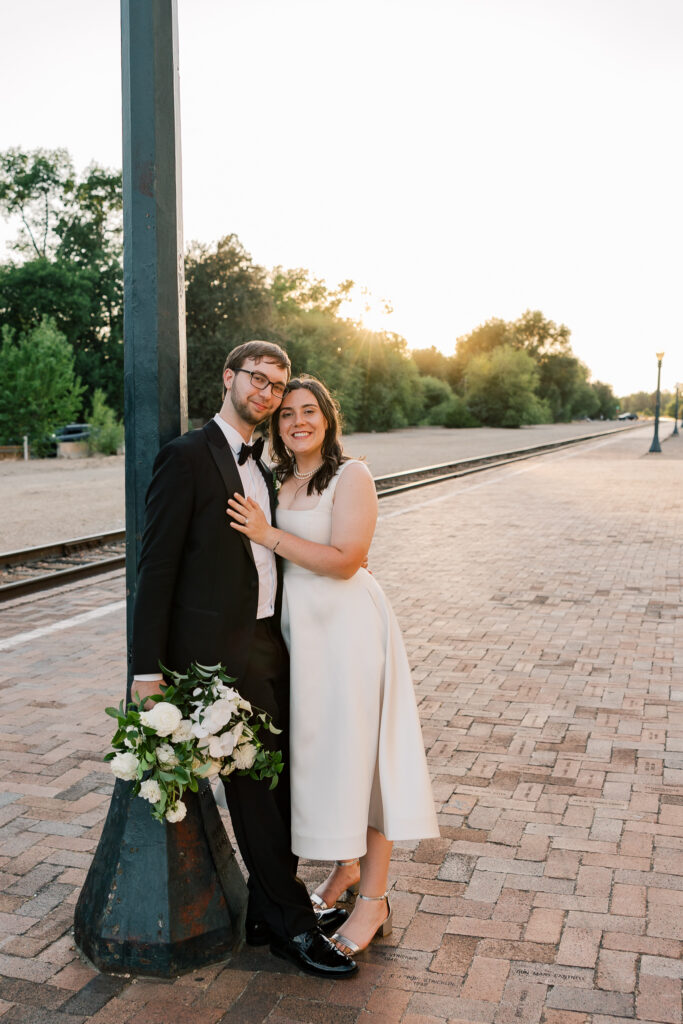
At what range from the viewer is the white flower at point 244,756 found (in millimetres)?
2592

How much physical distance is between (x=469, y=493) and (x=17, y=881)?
15234mm

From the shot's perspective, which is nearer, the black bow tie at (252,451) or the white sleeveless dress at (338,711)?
the black bow tie at (252,451)

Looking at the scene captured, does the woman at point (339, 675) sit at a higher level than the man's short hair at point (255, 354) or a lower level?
lower

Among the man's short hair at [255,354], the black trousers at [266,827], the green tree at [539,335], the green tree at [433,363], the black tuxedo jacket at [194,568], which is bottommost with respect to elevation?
the black trousers at [266,827]

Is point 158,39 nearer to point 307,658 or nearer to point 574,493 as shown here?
point 307,658

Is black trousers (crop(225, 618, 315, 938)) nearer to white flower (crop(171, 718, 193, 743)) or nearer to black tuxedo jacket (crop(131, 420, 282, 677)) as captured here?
black tuxedo jacket (crop(131, 420, 282, 677))

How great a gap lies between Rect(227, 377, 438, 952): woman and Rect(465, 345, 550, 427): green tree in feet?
241

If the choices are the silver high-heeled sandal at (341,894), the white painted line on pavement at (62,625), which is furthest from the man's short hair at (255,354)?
the white painted line on pavement at (62,625)

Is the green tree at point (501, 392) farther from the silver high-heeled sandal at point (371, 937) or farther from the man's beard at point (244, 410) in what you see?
the man's beard at point (244, 410)

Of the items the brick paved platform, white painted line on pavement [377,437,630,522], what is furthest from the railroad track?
white painted line on pavement [377,437,630,522]

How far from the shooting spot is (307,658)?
2.82 meters

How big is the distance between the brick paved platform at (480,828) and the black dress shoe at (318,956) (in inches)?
2.2

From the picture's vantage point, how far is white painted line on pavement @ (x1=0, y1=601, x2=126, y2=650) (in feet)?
22.2

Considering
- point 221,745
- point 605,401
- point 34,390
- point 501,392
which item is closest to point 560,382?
point 501,392
